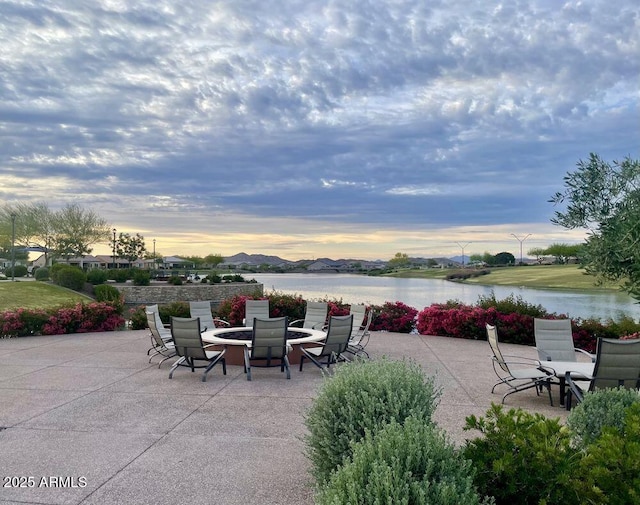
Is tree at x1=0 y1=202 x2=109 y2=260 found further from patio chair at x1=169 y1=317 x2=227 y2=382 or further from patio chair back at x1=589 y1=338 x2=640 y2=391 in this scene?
patio chair back at x1=589 y1=338 x2=640 y2=391

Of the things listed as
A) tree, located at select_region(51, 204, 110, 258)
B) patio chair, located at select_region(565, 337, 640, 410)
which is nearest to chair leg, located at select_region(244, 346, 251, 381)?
patio chair, located at select_region(565, 337, 640, 410)

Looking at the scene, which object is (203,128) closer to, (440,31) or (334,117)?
(334,117)

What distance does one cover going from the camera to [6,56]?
467 inches

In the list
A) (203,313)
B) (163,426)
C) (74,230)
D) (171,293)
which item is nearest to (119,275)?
(171,293)

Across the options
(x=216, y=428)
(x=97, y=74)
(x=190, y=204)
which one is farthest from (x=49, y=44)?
(x=190, y=204)

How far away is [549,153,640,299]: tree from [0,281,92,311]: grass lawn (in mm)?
24799

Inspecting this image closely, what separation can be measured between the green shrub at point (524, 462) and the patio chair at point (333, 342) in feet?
16.4

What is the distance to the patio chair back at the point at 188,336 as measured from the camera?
7168 mm

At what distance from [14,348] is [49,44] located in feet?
22.9

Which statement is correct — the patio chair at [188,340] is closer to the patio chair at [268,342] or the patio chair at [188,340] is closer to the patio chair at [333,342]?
the patio chair at [268,342]

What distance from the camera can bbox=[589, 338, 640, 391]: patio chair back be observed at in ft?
18.3

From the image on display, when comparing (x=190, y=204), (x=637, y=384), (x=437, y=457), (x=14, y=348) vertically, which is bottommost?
(x=14, y=348)

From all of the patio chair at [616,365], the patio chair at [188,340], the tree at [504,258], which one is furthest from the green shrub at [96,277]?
the tree at [504,258]

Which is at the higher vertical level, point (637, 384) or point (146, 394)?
point (637, 384)
